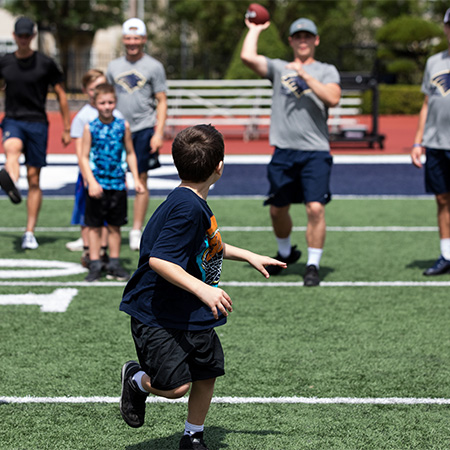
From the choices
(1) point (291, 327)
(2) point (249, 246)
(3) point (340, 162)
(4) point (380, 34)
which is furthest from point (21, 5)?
(1) point (291, 327)

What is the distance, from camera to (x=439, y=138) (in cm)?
730

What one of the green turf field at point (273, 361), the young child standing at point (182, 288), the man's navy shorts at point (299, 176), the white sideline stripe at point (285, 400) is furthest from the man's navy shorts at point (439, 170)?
the young child standing at point (182, 288)

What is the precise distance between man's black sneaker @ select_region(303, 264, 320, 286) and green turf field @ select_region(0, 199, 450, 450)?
85mm

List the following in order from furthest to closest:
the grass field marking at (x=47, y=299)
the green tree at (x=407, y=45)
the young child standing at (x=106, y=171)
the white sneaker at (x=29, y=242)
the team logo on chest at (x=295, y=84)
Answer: the green tree at (x=407, y=45), the white sneaker at (x=29, y=242), the team logo on chest at (x=295, y=84), the young child standing at (x=106, y=171), the grass field marking at (x=47, y=299)

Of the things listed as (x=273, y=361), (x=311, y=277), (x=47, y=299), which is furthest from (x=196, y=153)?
(x=311, y=277)

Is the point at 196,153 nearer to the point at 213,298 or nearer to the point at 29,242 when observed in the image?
the point at 213,298

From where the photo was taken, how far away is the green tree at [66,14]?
40062mm

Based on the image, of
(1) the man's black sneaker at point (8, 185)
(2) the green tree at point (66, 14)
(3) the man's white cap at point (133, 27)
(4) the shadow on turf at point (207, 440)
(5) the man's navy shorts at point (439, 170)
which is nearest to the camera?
(4) the shadow on turf at point (207, 440)

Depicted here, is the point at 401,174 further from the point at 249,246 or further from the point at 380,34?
the point at 380,34

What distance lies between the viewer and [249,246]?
28.6ft

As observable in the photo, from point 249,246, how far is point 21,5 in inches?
1379

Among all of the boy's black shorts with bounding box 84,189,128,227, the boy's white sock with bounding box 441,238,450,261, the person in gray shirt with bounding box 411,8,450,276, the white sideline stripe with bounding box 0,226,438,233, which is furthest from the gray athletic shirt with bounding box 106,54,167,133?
the boy's white sock with bounding box 441,238,450,261

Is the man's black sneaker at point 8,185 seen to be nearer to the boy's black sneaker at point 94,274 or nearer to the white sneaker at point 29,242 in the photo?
the white sneaker at point 29,242

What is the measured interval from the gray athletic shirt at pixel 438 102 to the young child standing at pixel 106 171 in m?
2.57
